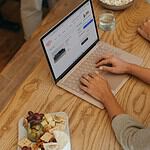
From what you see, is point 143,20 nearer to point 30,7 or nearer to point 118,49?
point 118,49

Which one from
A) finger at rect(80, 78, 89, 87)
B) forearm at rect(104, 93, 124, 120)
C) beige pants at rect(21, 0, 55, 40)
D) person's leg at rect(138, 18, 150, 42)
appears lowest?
beige pants at rect(21, 0, 55, 40)

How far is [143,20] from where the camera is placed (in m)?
1.48

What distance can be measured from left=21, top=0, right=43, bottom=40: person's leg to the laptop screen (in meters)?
1.12

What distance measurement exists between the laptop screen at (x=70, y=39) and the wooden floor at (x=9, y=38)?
4.29ft

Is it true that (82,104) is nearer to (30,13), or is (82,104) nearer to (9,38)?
(30,13)

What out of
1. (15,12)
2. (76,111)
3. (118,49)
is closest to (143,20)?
(118,49)

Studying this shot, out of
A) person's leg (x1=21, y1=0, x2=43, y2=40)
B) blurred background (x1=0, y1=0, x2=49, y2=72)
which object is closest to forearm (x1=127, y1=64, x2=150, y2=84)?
person's leg (x1=21, y1=0, x2=43, y2=40)

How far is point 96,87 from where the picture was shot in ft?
3.74

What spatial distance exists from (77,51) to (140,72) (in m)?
0.25

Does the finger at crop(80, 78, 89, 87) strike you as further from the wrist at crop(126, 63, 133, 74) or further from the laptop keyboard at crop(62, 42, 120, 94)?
the wrist at crop(126, 63, 133, 74)

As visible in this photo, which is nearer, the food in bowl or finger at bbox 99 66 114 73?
the food in bowl

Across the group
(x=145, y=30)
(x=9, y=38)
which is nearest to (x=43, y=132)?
(x=145, y=30)

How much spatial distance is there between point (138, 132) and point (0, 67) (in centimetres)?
166

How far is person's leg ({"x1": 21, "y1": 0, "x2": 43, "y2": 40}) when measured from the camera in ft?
7.59
